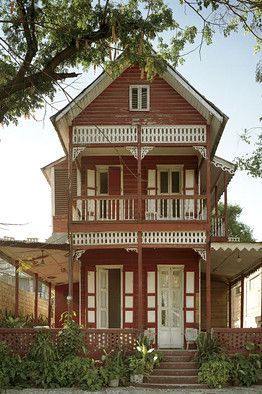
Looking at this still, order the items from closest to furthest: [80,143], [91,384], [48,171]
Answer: [91,384] < [80,143] < [48,171]

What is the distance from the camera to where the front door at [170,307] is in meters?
22.2

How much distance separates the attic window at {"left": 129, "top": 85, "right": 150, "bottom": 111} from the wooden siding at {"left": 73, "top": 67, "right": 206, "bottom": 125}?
0.10 m

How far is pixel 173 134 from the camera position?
2084 cm

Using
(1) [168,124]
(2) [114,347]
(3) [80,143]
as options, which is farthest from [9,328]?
(1) [168,124]

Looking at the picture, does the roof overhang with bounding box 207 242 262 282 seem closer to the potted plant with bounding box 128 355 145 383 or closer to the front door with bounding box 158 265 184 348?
the front door with bounding box 158 265 184 348

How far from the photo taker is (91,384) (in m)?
17.1

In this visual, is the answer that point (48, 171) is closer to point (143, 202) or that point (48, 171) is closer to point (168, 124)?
point (143, 202)

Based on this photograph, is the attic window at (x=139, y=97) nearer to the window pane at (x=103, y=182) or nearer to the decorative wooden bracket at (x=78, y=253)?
the window pane at (x=103, y=182)

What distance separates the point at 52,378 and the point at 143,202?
24.6ft

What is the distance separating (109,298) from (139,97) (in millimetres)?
6601

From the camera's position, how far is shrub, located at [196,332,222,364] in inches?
726

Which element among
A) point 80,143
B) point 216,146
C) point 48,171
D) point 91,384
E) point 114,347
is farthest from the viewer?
point 48,171

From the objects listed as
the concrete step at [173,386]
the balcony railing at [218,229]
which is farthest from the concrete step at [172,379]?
the balcony railing at [218,229]

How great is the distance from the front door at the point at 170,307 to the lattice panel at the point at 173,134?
14.4 feet
